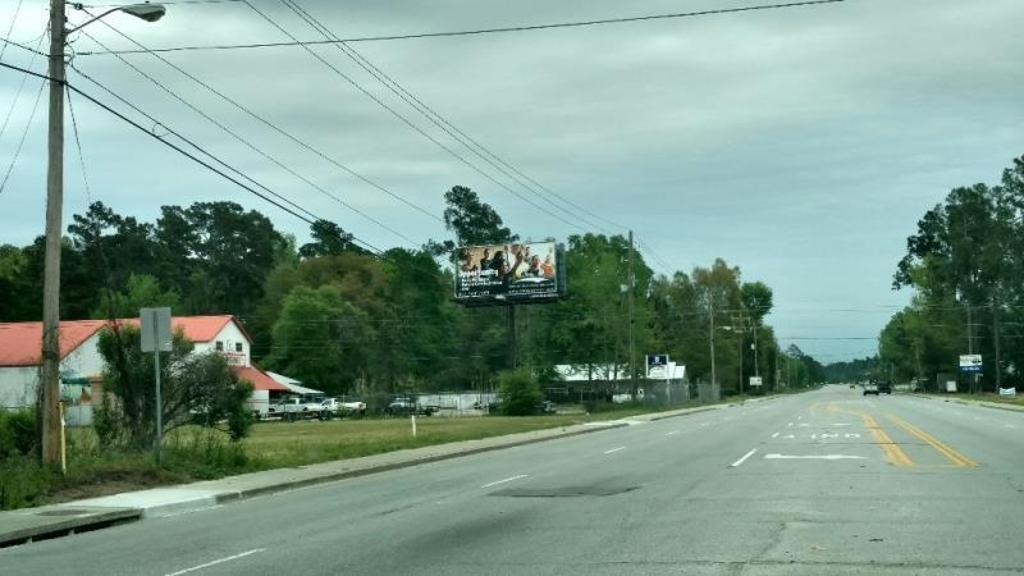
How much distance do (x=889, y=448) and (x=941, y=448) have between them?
126cm

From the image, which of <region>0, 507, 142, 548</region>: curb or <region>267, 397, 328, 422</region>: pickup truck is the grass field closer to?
<region>0, 507, 142, 548</region>: curb

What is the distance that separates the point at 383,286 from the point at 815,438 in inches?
3860

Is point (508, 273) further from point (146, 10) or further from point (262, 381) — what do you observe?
point (146, 10)

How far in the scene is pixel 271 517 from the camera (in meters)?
16.0

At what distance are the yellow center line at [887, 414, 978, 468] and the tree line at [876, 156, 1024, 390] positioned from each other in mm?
84370

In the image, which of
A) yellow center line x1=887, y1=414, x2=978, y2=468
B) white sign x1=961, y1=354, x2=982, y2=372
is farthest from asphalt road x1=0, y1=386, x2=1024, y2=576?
white sign x1=961, y1=354, x2=982, y2=372

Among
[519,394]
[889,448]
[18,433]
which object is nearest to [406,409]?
[519,394]

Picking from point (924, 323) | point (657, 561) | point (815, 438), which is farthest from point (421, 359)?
point (657, 561)

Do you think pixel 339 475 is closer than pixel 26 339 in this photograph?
Yes

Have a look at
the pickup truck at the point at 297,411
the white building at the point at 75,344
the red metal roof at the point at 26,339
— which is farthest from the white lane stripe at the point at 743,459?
the pickup truck at the point at 297,411

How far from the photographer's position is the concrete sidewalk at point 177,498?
49.5 feet

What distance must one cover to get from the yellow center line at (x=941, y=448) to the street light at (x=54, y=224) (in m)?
16.8

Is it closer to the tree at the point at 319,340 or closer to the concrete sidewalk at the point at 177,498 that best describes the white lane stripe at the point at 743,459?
the concrete sidewalk at the point at 177,498

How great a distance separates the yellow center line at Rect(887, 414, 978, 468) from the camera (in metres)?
22.5
